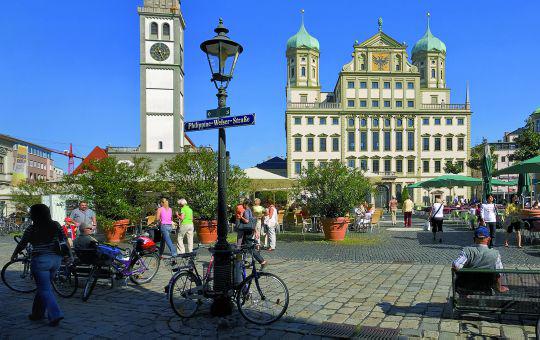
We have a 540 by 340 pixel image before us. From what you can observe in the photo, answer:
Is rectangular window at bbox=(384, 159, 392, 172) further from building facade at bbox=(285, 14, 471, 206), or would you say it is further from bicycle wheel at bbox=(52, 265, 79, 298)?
bicycle wheel at bbox=(52, 265, 79, 298)

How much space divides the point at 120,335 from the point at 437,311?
3979 mm

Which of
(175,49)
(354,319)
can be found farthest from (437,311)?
(175,49)

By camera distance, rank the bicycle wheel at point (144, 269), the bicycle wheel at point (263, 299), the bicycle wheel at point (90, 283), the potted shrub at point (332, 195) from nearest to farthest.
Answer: the bicycle wheel at point (263, 299)
the bicycle wheel at point (90, 283)
the bicycle wheel at point (144, 269)
the potted shrub at point (332, 195)

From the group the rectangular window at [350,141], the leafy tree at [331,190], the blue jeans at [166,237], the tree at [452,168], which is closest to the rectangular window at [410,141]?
the tree at [452,168]

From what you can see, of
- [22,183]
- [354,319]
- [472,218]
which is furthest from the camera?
[22,183]

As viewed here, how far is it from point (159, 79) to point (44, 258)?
145 ft

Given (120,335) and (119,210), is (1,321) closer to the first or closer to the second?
(120,335)

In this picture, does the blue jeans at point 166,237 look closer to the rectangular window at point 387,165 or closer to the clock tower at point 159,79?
the clock tower at point 159,79

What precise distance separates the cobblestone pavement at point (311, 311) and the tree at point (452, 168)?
53.9m

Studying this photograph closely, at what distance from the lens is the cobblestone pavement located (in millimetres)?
4973

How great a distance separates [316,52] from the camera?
75.8 m

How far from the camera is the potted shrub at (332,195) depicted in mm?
14422

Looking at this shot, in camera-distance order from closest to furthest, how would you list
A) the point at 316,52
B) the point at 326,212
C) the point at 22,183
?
the point at 326,212 → the point at 22,183 → the point at 316,52

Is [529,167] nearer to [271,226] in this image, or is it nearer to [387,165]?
[271,226]
